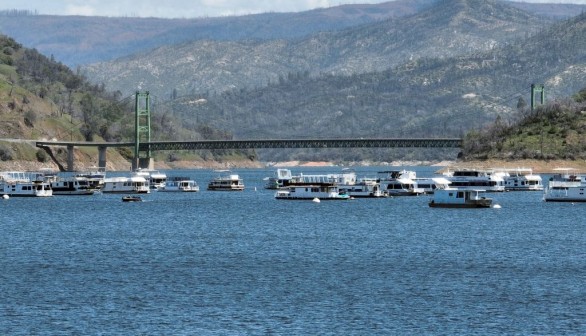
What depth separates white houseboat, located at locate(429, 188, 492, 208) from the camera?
581ft

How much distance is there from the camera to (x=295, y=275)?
311 ft

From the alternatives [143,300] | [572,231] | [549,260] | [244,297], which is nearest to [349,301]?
[244,297]

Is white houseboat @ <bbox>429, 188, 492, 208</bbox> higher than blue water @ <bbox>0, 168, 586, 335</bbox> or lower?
higher

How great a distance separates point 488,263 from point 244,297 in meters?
26.5

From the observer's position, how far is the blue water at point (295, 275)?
74.2 m

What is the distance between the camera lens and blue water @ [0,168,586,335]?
74250 millimetres

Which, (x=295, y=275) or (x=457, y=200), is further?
(x=457, y=200)

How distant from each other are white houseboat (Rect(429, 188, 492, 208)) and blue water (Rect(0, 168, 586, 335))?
55.5ft

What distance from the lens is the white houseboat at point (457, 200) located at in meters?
177

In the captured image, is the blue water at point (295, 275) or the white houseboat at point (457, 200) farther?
the white houseboat at point (457, 200)

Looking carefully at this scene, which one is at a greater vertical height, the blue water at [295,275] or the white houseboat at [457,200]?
the white houseboat at [457,200]

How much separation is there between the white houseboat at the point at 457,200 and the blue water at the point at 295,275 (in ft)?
55.5

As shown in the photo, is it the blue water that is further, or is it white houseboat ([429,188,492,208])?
white houseboat ([429,188,492,208])

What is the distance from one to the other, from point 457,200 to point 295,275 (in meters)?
86.3
